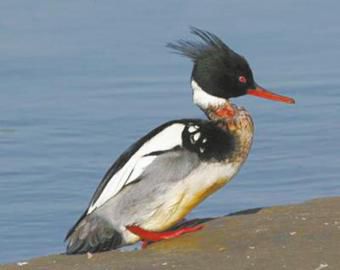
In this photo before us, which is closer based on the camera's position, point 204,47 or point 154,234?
point 154,234

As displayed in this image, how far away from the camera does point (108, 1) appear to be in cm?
1571

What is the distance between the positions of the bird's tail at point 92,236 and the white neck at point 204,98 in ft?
3.35

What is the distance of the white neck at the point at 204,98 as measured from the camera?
8820 mm

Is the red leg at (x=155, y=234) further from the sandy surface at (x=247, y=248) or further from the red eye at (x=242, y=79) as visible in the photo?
the red eye at (x=242, y=79)

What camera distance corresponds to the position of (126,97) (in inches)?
507

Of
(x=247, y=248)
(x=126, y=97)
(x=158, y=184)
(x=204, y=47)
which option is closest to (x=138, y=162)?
(x=158, y=184)

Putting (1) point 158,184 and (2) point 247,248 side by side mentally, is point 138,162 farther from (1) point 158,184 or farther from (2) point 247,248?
(2) point 247,248

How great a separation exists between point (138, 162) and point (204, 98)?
740 millimetres

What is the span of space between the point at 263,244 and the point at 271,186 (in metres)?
3.41

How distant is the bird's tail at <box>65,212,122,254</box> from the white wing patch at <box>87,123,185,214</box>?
0.25 ft

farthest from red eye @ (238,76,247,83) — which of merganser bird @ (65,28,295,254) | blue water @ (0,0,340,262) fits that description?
blue water @ (0,0,340,262)

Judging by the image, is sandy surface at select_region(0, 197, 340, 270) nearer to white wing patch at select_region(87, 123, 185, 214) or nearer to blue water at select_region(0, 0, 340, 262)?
white wing patch at select_region(87, 123, 185, 214)

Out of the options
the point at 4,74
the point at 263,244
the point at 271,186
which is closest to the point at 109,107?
the point at 4,74

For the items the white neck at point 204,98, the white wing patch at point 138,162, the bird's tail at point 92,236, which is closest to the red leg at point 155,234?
the bird's tail at point 92,236
